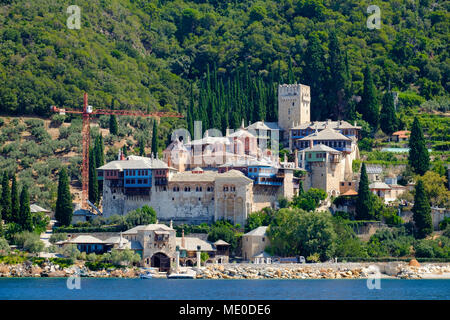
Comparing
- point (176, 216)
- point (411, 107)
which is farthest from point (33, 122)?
point (411, 107)

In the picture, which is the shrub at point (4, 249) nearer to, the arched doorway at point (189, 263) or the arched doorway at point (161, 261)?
the arched doorway at point (161, 261)

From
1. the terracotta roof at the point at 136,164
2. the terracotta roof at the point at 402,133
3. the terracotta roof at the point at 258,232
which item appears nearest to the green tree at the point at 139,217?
the terracotta roof at the point at 136,164

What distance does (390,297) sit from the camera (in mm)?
74812

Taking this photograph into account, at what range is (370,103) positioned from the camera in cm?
11356

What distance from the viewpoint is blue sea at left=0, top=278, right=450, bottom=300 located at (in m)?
74.3

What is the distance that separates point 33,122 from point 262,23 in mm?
36641

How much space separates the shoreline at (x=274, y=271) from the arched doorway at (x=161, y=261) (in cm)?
171

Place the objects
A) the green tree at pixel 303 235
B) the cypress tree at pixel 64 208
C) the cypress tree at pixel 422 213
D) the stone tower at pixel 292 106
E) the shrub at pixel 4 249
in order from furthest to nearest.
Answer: the stone tower at pixel 292 106
the cypress tree at pixel 64 208
the cypress tree at pixel 422 213
the shrub at pixel 4 249
the green tree at pixel 303 235

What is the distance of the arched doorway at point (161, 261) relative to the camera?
308ft

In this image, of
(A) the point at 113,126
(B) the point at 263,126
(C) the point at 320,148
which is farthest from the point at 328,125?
(A) the point at 113,126

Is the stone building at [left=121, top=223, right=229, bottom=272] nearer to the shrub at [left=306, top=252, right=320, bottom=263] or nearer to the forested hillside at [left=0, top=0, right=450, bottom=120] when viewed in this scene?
the shrub at [left=306, top=252, right=320, bottom=263]

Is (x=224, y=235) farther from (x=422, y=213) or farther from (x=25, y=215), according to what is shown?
(x=25, y=215)
